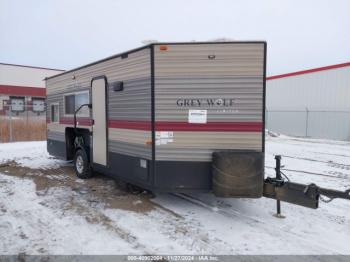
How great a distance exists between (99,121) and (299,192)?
4275mm

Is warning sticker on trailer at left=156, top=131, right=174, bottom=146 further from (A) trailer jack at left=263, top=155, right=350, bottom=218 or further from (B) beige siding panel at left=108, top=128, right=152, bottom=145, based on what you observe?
(A) trailer jack at left=263, top=155, right=350, bottom=218

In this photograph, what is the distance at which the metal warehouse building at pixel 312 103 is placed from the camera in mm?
18594

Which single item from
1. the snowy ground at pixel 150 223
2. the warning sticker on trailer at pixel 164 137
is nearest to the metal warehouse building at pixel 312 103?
the snowy ground at pixel 150 223

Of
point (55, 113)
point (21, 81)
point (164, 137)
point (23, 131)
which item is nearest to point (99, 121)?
point (164, 137)

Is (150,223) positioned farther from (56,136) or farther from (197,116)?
(56,136)

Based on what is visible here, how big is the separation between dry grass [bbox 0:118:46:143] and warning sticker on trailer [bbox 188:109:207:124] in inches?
531

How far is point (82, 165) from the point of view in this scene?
7.55 metres

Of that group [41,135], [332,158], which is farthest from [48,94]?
[332,158]

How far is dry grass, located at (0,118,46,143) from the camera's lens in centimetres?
1537

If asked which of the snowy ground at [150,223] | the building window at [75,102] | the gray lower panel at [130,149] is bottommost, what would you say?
the snowy ground at [150,223]

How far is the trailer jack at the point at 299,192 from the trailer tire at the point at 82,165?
4373 millimetres

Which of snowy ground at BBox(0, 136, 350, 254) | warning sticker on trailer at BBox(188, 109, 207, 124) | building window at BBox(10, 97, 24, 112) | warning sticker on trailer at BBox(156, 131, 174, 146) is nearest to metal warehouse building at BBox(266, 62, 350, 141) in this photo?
snowy ground at BBox(0, 136, 350, 254)

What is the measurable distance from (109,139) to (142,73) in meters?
1.79

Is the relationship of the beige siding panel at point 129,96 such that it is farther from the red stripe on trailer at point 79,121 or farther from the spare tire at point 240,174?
the spare tire at point 240,174
